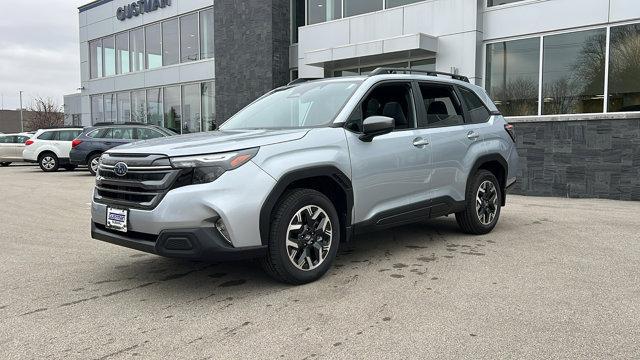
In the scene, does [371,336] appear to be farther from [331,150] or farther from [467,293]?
[331,150]

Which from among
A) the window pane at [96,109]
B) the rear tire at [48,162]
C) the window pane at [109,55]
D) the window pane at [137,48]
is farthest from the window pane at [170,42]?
the window pane at [96,109]

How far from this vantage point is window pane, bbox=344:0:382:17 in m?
14.8

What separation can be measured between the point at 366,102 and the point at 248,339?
262cm

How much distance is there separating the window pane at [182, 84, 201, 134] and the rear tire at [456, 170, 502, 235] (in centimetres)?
1662

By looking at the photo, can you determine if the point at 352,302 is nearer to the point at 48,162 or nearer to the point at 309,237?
the point at 309,237

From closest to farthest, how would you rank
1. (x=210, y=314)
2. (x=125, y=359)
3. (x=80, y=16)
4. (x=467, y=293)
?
(x=125, y=359) < (x=210, y=314) < (x=467, y=293) < (x=80, y=16)

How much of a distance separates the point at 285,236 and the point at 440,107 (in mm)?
2622

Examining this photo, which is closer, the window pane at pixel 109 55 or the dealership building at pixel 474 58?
the dealership building at pixel 474 58

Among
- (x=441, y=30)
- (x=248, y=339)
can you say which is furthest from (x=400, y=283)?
(x=441, y=30)

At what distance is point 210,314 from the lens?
3703mm

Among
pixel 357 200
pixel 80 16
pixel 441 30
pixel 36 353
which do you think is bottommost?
pixel 36 353

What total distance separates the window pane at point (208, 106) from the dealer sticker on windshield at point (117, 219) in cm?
1656

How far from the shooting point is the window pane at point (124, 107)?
2534 centimetres

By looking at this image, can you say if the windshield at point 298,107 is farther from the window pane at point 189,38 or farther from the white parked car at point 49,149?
the window pane at point 189,38
